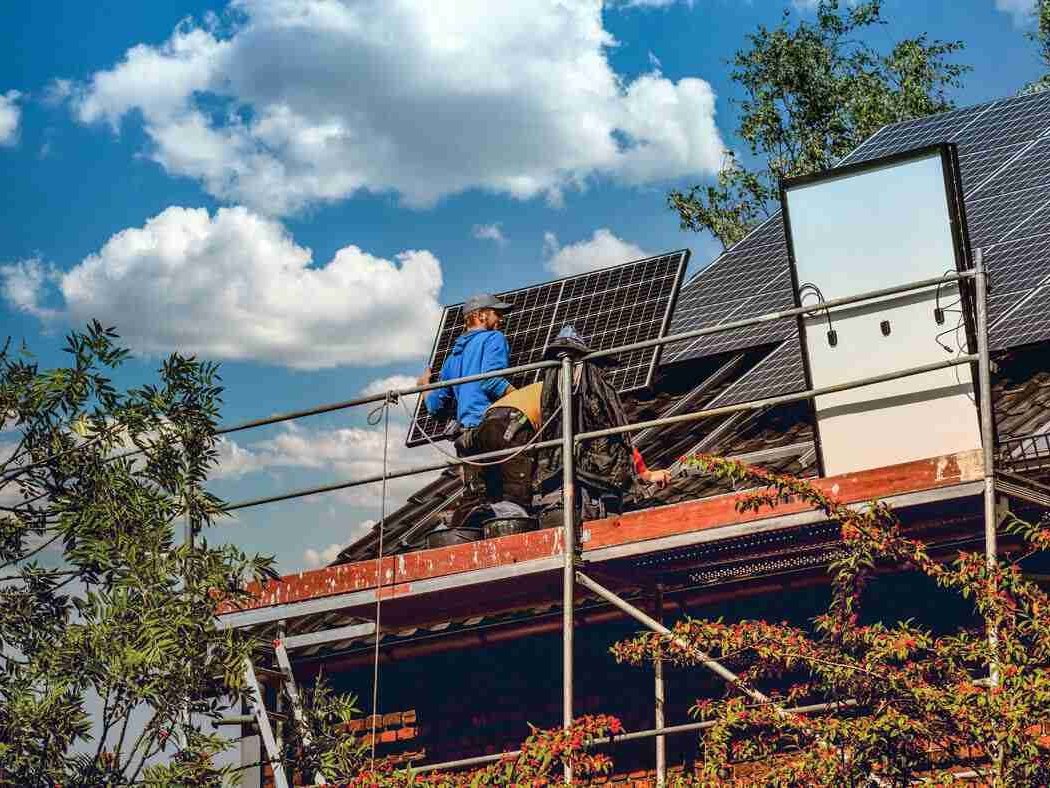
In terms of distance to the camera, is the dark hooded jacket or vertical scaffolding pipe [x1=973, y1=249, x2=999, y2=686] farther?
the dark hooded jacket

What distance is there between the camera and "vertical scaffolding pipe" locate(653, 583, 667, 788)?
9.15 meters

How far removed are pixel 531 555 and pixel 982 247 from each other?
5.50 m

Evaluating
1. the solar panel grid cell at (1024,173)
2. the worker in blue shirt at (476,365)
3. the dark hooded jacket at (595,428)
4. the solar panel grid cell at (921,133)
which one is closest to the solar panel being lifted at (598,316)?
the worker in blue shirt at (476,365)

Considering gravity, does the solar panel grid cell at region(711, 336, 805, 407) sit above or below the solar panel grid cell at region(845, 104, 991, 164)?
below

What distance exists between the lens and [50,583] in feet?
28.6

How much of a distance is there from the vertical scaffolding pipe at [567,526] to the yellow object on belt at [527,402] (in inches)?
18.8

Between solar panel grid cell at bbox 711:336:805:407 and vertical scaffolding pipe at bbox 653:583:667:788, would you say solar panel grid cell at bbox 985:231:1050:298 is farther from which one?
vertical scaffolding pipe at bbox 653:583:667:788

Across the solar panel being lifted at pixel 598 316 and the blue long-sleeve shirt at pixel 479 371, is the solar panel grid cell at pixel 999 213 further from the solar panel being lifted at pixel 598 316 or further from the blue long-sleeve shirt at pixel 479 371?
the blue long-sleeve shirt at pixel 479 371

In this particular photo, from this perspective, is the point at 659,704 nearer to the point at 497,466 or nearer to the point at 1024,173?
the point at 497,466

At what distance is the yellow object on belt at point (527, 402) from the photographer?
983cm

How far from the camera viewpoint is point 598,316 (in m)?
13.5

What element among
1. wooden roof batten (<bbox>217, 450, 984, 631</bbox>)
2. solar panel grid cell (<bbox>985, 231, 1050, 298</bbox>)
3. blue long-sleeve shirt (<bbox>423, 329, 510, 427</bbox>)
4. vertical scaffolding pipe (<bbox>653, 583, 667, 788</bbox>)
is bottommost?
vertical scaffolding pipe (<bbox>653, 583, 667, 788</bbox>)

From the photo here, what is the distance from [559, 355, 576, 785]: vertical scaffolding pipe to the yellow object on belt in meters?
0.48

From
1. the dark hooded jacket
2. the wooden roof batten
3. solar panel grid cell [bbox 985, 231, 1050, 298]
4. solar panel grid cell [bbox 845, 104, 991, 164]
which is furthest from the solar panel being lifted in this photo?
solar panel grid cell [bbox 845, 104, 991, 164]
